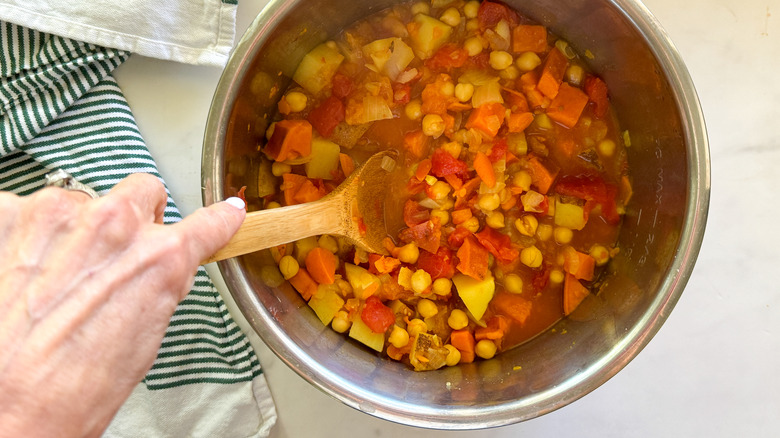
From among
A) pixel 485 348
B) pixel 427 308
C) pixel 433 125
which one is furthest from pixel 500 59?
pixel 485 348

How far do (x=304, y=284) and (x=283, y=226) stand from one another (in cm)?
46

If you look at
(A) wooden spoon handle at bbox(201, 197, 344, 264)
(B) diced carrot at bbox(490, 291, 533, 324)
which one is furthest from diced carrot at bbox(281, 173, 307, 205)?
(B) diced carrot at bbox(490, 291, 533, 324)

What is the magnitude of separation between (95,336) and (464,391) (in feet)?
3.91

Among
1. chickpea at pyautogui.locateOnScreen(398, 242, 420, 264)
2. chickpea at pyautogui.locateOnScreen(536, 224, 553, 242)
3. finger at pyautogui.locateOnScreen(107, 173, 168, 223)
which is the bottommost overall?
chickpea at pyautogui.locateOnScreen(398, 242, 420, 264)

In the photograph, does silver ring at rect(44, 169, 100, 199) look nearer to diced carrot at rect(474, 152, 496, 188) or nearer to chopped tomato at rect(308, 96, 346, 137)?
chopped tomato at rect(308, 96, 346, 137)

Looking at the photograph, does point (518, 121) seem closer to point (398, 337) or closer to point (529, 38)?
point (529, 38)

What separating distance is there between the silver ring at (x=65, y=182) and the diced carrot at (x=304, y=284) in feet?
2.20

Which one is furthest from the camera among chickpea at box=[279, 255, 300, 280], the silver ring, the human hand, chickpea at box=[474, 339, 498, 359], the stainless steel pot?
chickpea at box=[474, 339, 498, 359]

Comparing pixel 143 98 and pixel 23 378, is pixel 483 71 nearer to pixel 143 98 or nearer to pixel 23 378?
pixel 143 98

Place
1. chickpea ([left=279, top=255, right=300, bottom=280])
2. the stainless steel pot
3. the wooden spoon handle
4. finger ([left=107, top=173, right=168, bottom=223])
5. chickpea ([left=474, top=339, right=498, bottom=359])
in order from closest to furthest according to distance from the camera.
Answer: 1. finger ([left=107, top=173, right=168, bottom=223])
2. the wooden spoon handle
3. the stainless steel pot
4. chickpea ([left=279, top=255, right=300, bottom=280])
5. chickpea ([left=474, top=339, right=498, bottom=359])

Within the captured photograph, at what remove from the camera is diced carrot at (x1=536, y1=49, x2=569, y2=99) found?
6.68 ft

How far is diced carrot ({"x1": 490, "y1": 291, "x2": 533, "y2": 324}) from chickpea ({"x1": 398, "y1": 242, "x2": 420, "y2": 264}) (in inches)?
13.0

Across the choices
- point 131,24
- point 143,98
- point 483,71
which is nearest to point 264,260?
point 143,98

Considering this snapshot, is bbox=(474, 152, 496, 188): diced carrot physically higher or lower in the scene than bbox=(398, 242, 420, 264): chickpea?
higher
